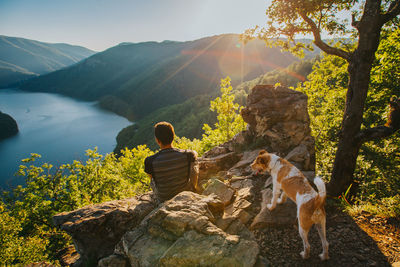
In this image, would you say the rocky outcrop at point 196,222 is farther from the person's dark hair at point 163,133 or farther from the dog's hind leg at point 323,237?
the person's dark hair at point 163,133

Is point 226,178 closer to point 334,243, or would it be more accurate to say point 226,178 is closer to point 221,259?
point 334,243

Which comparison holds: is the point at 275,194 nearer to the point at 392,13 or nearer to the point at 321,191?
the point at 321,191

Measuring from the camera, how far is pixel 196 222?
2869 mm

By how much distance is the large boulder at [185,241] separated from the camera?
245cm

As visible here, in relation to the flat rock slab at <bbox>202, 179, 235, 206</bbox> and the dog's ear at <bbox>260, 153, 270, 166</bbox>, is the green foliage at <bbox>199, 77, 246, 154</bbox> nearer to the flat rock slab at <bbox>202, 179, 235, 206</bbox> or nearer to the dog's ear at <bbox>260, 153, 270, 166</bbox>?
the flat rock slab at <bbox>202, 179, 235, 206</bbox>

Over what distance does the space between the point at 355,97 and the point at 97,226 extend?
728 cm

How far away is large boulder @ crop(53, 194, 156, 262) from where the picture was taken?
389 cm

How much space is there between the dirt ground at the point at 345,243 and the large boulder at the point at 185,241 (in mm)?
1111

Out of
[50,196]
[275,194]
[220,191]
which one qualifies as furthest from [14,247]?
[275,194]

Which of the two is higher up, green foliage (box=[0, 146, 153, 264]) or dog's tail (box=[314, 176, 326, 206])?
dog's tail (box=[314, 176, 326, 206])

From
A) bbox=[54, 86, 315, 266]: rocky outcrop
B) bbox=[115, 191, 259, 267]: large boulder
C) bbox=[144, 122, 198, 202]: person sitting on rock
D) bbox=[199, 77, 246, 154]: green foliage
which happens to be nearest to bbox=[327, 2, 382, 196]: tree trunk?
bbox=[54, 86, 315, 266]: rocky outcrop

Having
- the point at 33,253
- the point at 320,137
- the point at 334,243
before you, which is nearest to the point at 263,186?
the point at 334,243

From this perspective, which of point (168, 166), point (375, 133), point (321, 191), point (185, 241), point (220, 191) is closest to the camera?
point (185, 241)

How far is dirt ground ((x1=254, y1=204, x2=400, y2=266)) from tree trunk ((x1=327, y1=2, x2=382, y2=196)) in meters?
1.27
